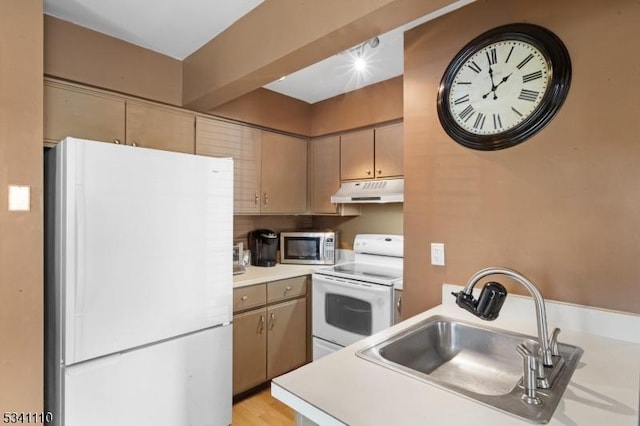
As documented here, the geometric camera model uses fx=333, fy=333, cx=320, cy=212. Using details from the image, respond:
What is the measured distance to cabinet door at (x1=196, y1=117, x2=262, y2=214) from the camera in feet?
8.10

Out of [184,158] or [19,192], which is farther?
[184,158]

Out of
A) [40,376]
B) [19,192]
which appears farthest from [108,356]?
[19,192]

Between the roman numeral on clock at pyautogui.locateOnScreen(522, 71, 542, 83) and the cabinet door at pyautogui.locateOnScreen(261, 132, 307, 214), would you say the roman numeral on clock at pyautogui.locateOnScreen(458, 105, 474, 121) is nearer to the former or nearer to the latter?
the roman numeral on clock at pyautogui.locateOnScreen(522, 71, 542, 83)

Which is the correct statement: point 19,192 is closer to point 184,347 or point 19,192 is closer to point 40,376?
point 40,376

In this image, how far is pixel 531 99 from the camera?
4.53 feet

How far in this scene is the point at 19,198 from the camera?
1469mm

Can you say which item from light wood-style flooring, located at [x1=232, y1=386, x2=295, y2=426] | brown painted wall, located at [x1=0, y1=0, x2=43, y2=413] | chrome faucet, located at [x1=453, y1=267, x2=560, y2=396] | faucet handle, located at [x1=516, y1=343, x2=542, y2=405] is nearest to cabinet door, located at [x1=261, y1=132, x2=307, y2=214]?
light wood-style flooring, located at [x1=232, y1=386, x2=295, y2=426]

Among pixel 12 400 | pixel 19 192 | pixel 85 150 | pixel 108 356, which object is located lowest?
pixel 12 400

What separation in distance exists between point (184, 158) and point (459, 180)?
1.41 metres

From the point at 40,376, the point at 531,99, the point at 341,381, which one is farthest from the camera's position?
the point at 40,376

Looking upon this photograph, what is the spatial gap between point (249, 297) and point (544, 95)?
2.04 meters

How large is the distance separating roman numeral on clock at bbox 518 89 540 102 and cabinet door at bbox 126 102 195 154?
2.02 meters

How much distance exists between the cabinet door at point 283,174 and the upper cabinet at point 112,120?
2.32 feet

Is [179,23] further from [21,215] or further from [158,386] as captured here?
[158,386]
